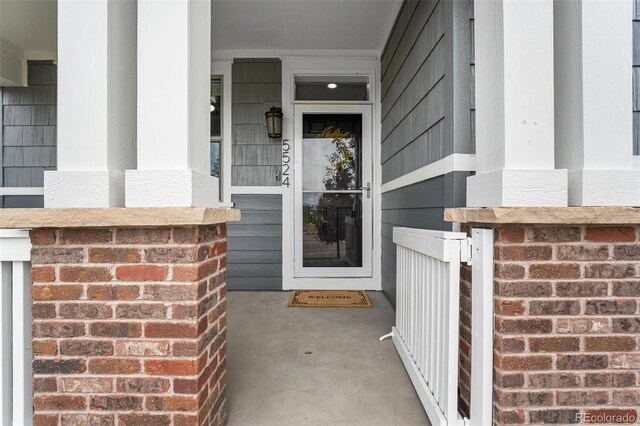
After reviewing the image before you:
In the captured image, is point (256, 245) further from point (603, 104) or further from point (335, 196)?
point (603, 104)

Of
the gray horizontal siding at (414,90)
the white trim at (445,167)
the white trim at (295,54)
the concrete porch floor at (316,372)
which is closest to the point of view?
the concrete porch floor at (316,372)

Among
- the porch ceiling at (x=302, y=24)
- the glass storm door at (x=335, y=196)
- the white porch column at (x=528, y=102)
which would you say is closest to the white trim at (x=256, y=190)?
the glass storm door at (x=335, y=196)

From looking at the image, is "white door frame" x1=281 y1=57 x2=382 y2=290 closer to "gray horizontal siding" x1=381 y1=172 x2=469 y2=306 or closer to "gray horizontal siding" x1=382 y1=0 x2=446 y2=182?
"gray horizontal siding" x1=381 y1=172 x2=469 y2=306

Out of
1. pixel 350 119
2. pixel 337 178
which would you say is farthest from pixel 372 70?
pixel 337 178

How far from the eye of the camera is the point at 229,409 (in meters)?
1.52

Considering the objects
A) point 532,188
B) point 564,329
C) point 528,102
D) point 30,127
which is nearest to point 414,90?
point 528,102

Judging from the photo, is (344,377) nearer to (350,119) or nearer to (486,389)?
(486,389)

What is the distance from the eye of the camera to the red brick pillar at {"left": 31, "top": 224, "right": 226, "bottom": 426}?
111 cm

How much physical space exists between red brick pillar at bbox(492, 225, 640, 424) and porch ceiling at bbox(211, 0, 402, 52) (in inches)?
98.0

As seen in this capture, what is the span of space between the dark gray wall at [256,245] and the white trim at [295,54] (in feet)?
5.05

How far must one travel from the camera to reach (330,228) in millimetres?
3734

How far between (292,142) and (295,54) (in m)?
0.96

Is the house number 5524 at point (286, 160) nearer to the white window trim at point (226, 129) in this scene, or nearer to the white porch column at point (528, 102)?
the white window trim at point (226, 129)

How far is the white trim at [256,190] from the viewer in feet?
12.1
